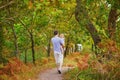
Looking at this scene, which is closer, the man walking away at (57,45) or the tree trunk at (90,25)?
the man walking away at (57,45)

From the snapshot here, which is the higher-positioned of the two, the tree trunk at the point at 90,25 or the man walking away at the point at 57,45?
the tree trunk at the point at 90,25

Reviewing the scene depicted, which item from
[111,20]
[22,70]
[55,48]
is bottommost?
[22,70]

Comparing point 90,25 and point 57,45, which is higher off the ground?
point 90,25

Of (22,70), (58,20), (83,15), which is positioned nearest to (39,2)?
(83,15)

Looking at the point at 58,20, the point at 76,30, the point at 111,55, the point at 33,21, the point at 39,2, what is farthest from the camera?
the point at 76,30

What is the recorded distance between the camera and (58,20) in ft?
99.5

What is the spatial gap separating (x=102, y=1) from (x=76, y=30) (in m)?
17.3

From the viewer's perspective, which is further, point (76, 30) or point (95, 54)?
point (76, 30)

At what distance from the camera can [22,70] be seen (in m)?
19.3

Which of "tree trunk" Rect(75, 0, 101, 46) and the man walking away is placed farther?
"tree trunk" Rect(75, 0, 101, 46)

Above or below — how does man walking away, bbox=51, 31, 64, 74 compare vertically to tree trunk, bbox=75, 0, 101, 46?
below

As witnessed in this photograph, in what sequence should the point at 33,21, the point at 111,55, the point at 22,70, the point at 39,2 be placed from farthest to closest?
the point at 33,21 < the point at 22,70 < the point at 111,55 < the point at 39,2

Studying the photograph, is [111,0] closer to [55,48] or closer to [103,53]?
[103,53]

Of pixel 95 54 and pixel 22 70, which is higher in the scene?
pixel 95 54
